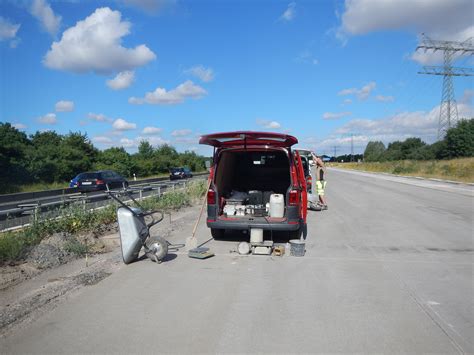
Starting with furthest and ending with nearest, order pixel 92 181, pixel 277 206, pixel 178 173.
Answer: pixel 178 173 < pixel 92 181 < pixel 277 206

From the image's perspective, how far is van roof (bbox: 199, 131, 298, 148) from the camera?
7.88 meters

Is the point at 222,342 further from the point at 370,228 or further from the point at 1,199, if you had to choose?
the point at 1,199

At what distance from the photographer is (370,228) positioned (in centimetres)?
1104

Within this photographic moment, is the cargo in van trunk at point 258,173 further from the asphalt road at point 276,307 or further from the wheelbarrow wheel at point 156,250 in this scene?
the wheelbarrow wheel at point 156,250

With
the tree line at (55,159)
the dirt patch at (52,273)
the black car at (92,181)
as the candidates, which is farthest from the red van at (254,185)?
the tree line at (55,159)

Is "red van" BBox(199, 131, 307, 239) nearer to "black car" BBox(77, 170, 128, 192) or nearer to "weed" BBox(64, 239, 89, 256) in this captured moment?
"weed" BBox(64, 239, 89, 256)

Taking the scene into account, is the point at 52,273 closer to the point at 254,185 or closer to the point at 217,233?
the point at 217,233

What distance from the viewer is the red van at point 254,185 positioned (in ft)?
26.9

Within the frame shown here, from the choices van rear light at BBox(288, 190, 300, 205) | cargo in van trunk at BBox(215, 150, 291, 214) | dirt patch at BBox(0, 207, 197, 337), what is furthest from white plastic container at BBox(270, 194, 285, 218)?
dirt patch at BBox(0, 207, 197, 337)

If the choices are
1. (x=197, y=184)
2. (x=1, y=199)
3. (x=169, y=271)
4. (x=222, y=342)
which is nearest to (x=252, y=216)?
(x=169, y=271)

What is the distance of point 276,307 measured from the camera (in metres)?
4.91

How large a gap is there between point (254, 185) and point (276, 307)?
5900mm

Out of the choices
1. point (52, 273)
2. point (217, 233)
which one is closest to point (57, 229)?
point (52, 273)

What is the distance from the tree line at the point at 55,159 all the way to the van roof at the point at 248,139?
2631 cm
